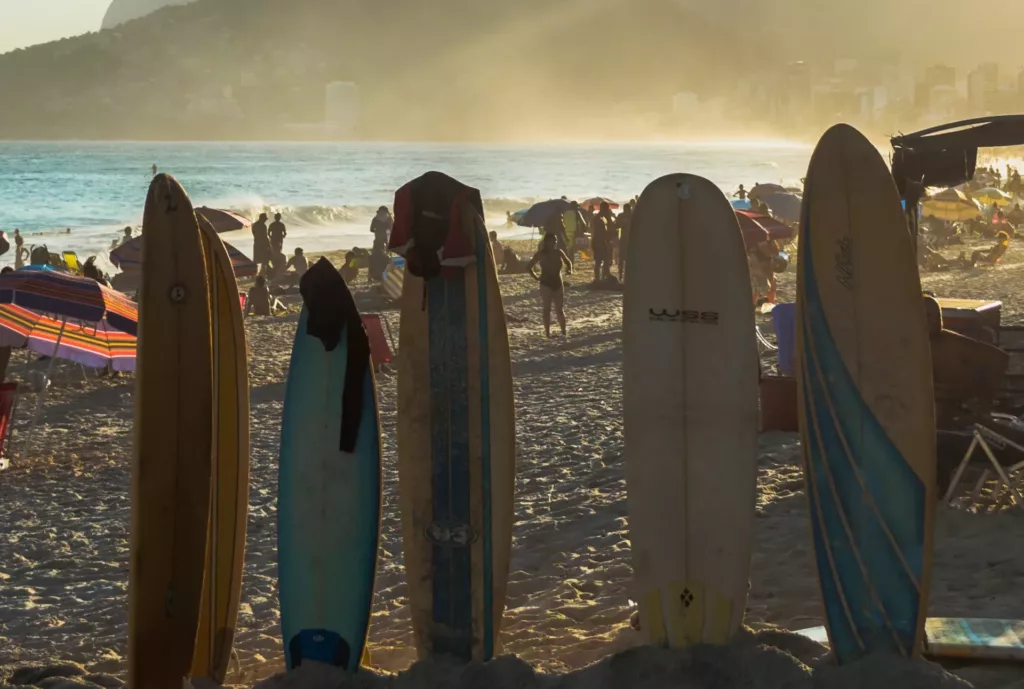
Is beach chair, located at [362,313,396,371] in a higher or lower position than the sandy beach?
higher

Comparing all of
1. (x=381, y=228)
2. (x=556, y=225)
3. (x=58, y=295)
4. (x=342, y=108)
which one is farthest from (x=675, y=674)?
(x=342, y=108)

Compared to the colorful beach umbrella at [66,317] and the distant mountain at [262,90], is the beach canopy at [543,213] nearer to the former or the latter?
the colorful beach umbrella at [66,317]

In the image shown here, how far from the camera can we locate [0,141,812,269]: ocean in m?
43.4

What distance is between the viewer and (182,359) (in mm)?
3580

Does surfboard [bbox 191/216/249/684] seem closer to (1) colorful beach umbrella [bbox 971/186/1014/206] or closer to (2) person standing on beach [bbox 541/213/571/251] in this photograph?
(2) person standing on beach [bbox 541/213/571/251]

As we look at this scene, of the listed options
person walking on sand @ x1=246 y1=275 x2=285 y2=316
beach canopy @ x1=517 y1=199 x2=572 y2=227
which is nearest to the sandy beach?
person walking on sand @ x1=246 y1=275 x2=285 y2=316

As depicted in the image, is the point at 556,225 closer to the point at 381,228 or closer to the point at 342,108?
the point at 381,228

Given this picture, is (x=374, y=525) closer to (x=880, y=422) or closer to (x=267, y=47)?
(x=880, y=422)

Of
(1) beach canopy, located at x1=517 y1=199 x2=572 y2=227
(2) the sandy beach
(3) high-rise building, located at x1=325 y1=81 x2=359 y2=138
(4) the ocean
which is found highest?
(3) high-rise building, located at x1=325 y1=81 x2=359 y2=138

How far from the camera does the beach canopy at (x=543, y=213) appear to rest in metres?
22.2

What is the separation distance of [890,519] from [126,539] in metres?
4.25

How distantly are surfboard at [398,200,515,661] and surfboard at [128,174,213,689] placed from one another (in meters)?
0.74

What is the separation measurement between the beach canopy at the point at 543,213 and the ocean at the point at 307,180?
9.37 meters

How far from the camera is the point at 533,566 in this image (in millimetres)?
5090
